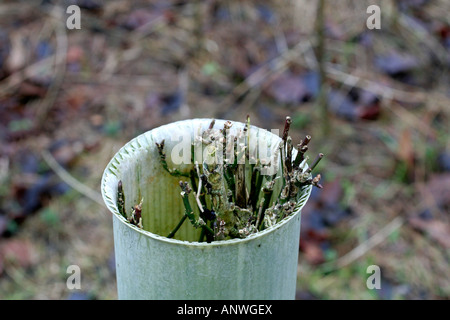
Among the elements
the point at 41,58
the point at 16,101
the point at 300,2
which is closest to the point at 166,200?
the point at 16,101

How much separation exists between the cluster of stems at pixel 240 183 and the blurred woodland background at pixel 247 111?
959mm

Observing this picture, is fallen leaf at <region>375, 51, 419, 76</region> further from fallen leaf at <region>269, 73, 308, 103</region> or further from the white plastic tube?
the white plastic tube

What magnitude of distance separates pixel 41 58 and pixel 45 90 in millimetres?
241

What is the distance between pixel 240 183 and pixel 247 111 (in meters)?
1.56

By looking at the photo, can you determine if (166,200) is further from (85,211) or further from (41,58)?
(41,58)

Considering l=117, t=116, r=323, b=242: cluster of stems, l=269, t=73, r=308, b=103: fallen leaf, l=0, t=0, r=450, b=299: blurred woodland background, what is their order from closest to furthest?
l=117, t=116, r=323, b=242: cluster of stems
l=0, t=0, r=450, b=299: blurred woodland background
l=269, t=73, r=308, b=103: fallen leaf

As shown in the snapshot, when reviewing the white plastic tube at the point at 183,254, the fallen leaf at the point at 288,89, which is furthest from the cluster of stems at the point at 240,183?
the fallen leaf at the point at 288,89

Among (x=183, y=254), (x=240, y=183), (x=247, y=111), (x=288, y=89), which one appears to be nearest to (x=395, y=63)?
(x=288, y=89)

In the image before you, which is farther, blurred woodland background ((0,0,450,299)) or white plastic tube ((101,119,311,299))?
blurred woodland background ((0,0,450,299))

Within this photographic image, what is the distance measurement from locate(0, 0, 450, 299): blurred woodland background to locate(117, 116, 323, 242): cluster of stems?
37.8 inches

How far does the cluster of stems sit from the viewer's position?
123 centimetres

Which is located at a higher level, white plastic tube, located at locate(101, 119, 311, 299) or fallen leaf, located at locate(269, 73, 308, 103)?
fallen leaf, located at locate(269, 73, 308, 103)

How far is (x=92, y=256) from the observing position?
2354 mm

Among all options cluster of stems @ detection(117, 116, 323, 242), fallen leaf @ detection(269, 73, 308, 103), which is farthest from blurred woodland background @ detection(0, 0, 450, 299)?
cluster of stems @ detection(117, 116, 323, 242)
